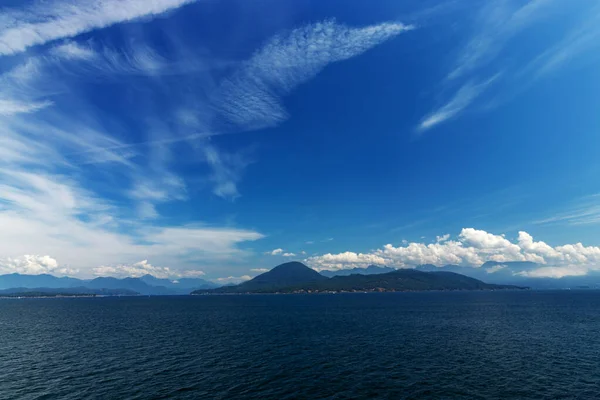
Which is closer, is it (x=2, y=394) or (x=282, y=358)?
(x=2, y=394)

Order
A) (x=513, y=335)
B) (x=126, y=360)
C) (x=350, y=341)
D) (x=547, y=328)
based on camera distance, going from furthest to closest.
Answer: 1. (x=547, y=328)
2. (x=513, y=335)
3. (x=350, y=341)
4. (x=126, y=360)

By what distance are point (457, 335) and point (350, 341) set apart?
140ft

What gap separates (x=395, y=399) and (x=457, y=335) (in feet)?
244

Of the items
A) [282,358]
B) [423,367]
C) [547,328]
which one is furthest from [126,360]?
[547,328]

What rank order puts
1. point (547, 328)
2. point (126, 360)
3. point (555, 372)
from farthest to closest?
1. point (547, 328)
2. point (126, 360)
3. point (555, 372)

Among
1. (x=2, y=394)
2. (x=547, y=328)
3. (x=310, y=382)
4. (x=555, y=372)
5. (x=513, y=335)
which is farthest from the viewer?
(x=547, y=328)

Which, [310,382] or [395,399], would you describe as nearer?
[395,399]

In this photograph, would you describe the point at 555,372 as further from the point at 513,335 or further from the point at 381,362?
the point at 513,335

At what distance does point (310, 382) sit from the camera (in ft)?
202

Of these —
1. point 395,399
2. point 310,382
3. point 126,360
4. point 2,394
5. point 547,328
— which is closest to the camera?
point 395,399

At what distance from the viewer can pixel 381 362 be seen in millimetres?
75188

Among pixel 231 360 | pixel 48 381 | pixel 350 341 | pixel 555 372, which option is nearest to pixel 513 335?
pixel 555 372

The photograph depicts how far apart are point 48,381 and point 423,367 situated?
274 ft

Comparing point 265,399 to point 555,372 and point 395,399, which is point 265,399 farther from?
point 555,372
